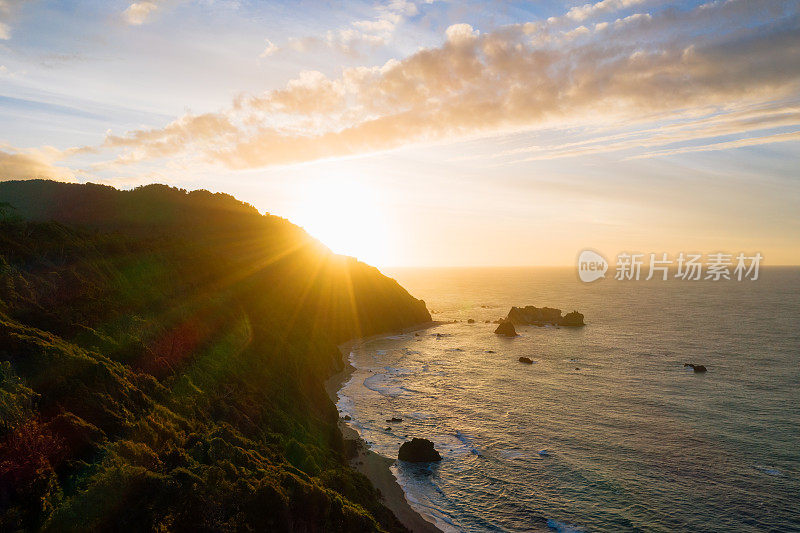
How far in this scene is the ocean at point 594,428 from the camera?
32.2 meters

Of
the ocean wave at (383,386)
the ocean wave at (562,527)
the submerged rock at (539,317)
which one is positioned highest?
the submerged rock at (539,317)

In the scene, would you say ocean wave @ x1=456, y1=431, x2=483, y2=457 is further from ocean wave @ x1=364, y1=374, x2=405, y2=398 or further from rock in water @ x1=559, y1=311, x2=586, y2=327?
rock in water @ x1=559, y1=311, x2=586, y2=327

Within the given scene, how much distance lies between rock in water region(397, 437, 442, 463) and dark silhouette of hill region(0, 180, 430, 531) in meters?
7.75

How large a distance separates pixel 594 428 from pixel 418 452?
22283mm

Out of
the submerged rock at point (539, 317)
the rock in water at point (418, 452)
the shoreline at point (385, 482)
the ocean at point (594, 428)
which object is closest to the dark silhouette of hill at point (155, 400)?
the shoreline at point (385, 482)

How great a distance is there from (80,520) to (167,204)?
95.5 meters

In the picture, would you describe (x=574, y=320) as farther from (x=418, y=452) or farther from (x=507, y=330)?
(x=418, y=452)

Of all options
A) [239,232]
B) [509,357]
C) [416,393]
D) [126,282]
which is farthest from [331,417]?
[239,232]

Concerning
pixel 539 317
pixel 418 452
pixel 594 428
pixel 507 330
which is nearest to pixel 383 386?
pixel 418 452

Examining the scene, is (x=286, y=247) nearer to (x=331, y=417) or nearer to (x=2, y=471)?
(x=331, y=417)

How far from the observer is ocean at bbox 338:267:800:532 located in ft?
105

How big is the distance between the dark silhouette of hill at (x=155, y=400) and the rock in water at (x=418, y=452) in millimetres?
7754

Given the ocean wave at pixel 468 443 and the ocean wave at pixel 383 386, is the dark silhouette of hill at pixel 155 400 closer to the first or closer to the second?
the ocean wave at pixel 383 386

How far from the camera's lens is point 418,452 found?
4066cm
